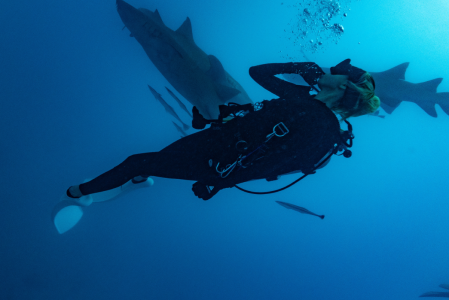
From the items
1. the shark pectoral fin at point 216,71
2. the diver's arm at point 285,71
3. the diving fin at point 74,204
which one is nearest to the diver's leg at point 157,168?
the diving fin at point 74,204

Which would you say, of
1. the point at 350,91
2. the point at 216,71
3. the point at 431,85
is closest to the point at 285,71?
the point at 350,91

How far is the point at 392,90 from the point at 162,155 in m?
5.22

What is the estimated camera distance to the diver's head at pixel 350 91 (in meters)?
2.03

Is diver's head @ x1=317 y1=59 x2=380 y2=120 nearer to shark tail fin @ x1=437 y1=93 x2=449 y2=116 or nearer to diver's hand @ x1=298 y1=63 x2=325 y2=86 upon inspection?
diver's hand @ x1=298 y1=63 x2=325 y2=86

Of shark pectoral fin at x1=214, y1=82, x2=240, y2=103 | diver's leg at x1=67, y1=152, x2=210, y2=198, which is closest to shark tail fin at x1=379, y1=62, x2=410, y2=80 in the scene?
shark pectoral fin at x1=214, y1=82, x2=240, y2=103

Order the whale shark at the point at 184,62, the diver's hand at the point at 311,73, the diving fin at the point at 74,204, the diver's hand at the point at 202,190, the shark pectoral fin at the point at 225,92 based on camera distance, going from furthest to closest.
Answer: the whale shark at the point at 184,62 < the shark pectoral fin at the point at 225,92 < the diving fin at the point at 74,204 < the diver's hand at the point at 202,190 < the diver's hand at the point at 311,73

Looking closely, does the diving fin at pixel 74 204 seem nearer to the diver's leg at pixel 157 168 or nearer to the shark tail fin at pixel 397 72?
the diver's leg at pixel 157 168

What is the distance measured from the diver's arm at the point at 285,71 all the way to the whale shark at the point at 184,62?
7.19ft

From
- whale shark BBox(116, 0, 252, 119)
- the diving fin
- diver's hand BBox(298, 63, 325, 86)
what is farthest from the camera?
whale shark BBox(116, 0, 252, 119)

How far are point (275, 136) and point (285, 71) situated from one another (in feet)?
2.46

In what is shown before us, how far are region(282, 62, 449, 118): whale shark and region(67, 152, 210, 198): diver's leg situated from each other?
15.5 feet

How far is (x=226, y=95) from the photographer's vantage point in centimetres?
484

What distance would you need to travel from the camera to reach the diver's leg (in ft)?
8.59

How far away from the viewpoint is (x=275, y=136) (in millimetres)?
2230
